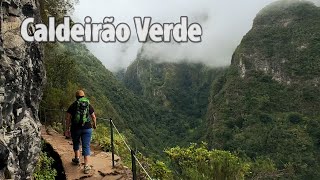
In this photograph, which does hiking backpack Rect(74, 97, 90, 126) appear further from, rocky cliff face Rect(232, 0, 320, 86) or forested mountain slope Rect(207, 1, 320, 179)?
rocky cliff face Rect(232, 0, 320, 86)

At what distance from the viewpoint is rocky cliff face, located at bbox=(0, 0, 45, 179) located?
689 centimetres

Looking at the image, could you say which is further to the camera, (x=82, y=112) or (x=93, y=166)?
(x=93, y=166)

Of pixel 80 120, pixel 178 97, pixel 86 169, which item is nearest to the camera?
pixel 80 120

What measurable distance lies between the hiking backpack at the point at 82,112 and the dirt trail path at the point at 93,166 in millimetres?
1163

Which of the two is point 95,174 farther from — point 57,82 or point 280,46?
point 280,46

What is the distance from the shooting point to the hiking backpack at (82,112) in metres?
8.30

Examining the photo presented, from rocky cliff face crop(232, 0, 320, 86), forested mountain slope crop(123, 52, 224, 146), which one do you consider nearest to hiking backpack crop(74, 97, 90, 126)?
rocky cliff face crop(232, 0, 320, 86)

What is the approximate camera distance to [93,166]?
9320 millimetres

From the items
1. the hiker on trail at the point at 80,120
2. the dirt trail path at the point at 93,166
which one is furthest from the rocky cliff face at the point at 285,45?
the hiker on trail at the point at 80,120

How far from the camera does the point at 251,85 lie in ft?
363

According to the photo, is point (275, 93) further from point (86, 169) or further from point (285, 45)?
point (86, 169)

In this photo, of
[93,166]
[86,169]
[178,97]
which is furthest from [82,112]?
[178,97]

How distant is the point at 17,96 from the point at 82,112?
51.9 inches

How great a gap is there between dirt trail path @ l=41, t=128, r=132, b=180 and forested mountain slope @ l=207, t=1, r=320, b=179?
6589cm
